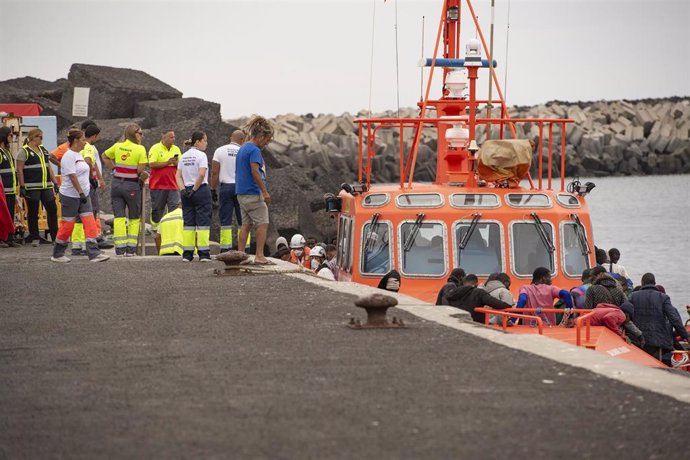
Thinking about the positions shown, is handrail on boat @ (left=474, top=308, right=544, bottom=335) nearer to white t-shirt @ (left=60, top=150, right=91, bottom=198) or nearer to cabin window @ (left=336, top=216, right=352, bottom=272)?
cabin window @ (left=336, top=216, right=352, bottom=272)

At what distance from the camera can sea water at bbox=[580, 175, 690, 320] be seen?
49.6m

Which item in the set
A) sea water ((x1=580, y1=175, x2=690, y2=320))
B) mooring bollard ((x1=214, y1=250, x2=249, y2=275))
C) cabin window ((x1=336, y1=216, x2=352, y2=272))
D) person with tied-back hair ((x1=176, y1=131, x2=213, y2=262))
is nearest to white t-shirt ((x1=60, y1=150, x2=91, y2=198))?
person with tied-back hair ((x1=176, y1=131, x2=213, y2=262))

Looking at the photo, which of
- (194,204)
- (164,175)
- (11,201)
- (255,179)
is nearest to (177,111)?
(11,201)

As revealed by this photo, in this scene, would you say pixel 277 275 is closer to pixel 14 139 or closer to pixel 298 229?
pixel 14 139

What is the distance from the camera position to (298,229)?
32.4 meters

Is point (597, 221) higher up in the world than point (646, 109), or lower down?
lower down

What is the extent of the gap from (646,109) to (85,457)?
107 m

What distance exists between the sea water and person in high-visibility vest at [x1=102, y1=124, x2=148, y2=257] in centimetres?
2257

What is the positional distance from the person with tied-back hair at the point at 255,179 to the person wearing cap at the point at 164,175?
2437mm

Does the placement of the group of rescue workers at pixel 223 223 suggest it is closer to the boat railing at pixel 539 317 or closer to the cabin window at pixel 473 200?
the boat railing at pixel 539 317

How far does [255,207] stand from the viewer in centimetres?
1514

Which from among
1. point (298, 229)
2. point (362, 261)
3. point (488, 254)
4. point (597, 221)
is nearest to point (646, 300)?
point (488, 254)

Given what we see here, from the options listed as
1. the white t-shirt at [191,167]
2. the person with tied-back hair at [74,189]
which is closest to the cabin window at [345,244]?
the white t-shirt at [191,167]

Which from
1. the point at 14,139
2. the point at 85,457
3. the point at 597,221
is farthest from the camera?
the point at 597,221
